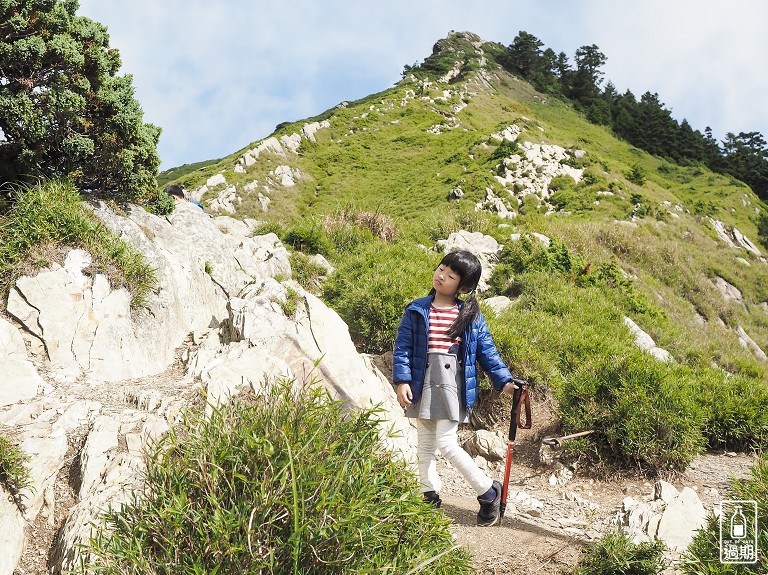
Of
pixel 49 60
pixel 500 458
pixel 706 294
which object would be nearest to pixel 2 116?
pixel 49 60

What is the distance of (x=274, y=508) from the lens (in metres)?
2.49

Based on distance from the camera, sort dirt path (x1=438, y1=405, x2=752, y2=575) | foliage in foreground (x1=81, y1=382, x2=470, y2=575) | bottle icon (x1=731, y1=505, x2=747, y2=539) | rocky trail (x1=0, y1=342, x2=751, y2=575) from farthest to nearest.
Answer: dirt path (x1=438, y1=405, x2=752, y2=575) → rocky trail (x1=0, y1=342, x2=751, y2=575) → bottle icon (x1=731, y1=505, x2=747, y2=539) → foliage in foreground (x1=81, y1=382, x2=470, y2=575)

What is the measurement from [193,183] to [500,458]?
111 ft

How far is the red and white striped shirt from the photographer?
435 centimetres

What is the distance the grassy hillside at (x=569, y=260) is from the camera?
244 inches

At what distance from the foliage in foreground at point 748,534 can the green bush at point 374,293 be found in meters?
5.36

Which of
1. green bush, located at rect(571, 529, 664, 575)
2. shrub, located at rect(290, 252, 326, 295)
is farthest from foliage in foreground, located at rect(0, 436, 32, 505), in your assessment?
shrub, located at rect(290, 252, 326, 295)

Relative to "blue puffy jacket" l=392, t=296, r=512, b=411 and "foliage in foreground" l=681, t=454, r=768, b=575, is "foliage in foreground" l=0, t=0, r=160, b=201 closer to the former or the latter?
"blue puffy jacket" l=392, t=296, r=512, b=411

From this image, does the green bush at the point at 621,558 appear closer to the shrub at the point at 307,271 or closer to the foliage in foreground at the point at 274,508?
the foliage in foreground at the point at 274,508

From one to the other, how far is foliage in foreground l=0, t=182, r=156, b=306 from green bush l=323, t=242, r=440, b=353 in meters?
3.49

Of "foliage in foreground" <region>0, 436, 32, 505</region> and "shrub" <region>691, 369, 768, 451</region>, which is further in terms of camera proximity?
"shrub" <region>691, 369, 768, 451</region>

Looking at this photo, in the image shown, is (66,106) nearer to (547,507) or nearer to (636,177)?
(547,507)

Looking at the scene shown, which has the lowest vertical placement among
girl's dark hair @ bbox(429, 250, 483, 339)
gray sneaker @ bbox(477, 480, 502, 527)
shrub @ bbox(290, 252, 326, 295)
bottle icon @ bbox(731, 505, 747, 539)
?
gray sneaker @ bbox(477, 480, 502, 527)

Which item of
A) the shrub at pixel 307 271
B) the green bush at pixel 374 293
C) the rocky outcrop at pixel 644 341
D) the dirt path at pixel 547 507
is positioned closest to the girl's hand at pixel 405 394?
the dirt path at pixel 547 507
